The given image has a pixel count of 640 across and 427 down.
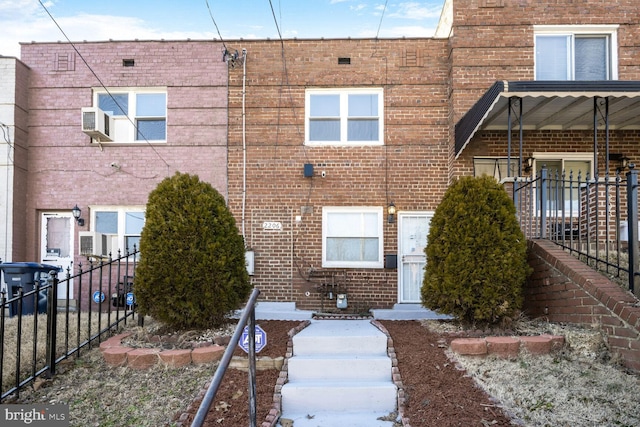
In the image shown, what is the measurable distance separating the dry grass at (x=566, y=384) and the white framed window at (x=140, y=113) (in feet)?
24.8

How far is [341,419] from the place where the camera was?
14.1 feet

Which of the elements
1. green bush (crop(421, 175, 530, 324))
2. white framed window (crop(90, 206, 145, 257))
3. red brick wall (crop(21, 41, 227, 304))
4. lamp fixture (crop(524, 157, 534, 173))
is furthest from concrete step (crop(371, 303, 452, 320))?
white framed window (crop(90, 206, 145, 257))

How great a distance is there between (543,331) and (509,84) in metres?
3.74

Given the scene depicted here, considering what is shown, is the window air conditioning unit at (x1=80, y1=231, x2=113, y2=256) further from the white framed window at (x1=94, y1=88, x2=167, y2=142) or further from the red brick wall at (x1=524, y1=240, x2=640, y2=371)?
the red brick wall at (x1=524, y1=240, x2=640, y2=371)

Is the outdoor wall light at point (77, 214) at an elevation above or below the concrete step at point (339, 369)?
above

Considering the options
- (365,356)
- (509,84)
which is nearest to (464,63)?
(509,84)

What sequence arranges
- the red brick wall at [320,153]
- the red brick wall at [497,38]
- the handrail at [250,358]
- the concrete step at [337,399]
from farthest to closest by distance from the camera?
the red brick wall at [320,153] < the red brick wall at [497,38] < the concrete step at [337,399] < the handrail at [250,358]

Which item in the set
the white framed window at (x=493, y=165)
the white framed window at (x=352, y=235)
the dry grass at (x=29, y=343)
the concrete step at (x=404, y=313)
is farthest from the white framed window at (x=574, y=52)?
the dry grass at (x=29, y=343)

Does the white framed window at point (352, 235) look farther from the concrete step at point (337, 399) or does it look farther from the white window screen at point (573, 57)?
the concrete step at point (337, 399)

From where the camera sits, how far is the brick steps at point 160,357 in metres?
5.04

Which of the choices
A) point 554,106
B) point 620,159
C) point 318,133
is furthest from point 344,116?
point 620,159

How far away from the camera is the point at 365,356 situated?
5219 mm

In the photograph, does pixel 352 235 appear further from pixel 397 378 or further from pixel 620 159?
pixel 620 159

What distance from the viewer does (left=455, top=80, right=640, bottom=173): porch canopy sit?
7.57 metres
